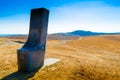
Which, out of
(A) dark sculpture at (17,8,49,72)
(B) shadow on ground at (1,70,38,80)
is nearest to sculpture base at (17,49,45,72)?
(A) dark sculpture at (17,8,49,72)

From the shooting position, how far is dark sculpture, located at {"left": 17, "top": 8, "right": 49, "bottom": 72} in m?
12.7

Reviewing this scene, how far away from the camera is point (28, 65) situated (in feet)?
41.4

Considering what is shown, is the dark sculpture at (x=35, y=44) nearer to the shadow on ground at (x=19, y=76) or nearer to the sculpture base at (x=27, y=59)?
the sculpture base at (x=27, y=59)

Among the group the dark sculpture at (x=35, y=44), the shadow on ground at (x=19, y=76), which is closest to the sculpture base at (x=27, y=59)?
the dark sculpture at (x=35, y=44)

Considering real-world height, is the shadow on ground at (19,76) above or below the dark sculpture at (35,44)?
below

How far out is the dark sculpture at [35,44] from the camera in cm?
1268

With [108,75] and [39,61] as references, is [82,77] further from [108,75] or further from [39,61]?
[39,61]

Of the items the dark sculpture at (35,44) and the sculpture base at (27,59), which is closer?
the sculpture base at (27,59)

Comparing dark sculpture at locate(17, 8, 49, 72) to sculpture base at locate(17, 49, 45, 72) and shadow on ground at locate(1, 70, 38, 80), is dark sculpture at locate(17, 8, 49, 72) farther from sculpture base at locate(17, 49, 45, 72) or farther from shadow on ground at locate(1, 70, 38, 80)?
shadow on ground at locate(1, 70, 38, 80)

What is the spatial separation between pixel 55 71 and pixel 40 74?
1374mm

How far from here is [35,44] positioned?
1342 cm

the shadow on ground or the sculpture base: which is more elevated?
the sculpture base

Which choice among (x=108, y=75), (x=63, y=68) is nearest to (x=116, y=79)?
(x=108, y=75)

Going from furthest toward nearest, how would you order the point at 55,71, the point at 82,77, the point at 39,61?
the point at 39,61 < the point at 55,71 < the point at 82,77
